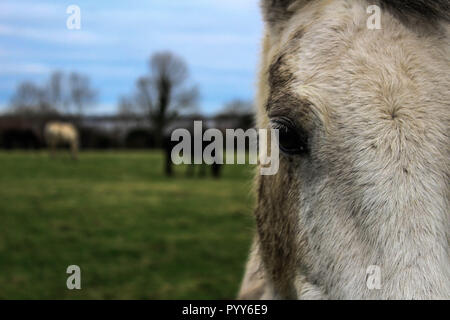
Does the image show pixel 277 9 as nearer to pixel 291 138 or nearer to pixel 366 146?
pixel 291 138

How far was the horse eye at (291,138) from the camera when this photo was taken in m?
2.01

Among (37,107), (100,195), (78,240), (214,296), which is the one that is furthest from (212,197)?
(37,107)

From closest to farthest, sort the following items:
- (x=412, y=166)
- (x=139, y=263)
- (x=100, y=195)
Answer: (x=412, y=166) → (x=139, y=263) → (x=100, y=195)

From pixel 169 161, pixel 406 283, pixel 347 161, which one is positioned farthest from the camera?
pixel 169 161

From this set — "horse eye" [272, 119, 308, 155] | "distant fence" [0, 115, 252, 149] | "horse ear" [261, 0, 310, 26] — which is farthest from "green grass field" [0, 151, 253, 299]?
"distant fence" [0, 115, 252, 149]

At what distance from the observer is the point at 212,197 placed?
60.4 ft

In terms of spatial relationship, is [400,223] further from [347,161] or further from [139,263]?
[139,263]

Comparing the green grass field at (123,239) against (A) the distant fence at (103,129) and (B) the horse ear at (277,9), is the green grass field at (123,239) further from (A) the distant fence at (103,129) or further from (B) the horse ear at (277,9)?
(A) the distant fence at (103,129)

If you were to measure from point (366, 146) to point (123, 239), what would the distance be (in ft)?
33.2

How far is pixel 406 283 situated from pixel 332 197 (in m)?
0.45

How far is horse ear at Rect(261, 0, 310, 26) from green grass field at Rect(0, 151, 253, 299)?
1189 millimetres

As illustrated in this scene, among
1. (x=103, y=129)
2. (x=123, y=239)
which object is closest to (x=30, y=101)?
(x=103, y=129)

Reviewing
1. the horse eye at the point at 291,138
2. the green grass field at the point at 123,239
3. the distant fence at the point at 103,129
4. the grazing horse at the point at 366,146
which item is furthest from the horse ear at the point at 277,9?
the distant fence at the point at 103,129

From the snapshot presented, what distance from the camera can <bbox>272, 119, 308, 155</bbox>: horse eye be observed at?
2008 mm
